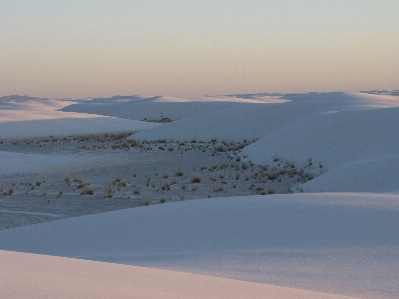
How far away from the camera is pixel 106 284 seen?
4715 millimetres

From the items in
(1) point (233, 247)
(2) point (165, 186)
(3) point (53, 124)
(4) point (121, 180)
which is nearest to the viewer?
(1) point (233, 247)

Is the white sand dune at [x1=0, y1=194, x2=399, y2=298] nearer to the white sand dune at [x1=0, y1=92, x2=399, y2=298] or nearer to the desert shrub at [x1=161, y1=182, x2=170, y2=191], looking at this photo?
the white sand dune at [x1=0, y1=92, x2=399, y2=298]

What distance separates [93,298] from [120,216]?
6.85m

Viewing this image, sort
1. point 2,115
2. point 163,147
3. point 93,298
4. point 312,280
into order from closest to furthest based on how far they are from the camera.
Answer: point 93,298
point 312,280
point 163,147
point 2,115

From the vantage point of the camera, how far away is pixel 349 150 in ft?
77.4

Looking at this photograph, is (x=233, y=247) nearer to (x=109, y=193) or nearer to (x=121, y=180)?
(x=109, y=193)

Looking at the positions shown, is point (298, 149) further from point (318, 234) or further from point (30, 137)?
point (30, 137)

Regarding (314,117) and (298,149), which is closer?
(298,149)

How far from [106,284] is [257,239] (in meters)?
4.05

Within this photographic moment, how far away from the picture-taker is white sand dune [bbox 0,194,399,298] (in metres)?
6.45

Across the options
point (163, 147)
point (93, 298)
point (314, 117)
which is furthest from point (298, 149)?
point (93, 298)

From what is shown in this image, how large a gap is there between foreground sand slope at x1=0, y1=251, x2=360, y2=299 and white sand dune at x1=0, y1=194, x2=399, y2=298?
897mm

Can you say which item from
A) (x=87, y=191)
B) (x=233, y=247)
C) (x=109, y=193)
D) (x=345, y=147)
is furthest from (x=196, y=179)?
(x=233, y=247)

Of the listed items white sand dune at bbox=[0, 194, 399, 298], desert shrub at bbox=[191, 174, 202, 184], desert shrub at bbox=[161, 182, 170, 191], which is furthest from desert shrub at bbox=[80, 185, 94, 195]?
white sand dune at bbox=[0, 194, 399, 298]
